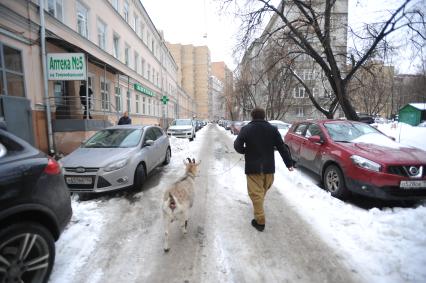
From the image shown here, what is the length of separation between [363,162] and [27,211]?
530 cm

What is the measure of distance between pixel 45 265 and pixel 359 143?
608cm

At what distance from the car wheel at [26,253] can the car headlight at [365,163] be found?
510cm

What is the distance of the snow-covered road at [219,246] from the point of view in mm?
2918

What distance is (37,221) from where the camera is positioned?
8.57 ft

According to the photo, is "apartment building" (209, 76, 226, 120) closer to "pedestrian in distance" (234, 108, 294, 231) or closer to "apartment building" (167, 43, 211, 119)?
"apartment building" (167, 43, 211, 119)

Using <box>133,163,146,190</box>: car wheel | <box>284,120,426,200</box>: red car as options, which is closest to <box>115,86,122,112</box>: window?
<box>133,163,146,190</box>: car wheel

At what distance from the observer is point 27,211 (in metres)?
2.41

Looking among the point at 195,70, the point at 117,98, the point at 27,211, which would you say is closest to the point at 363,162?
the point at 27,211

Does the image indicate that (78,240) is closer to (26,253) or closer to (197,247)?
(26,253)

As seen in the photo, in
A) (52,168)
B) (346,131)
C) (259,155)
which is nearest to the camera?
(52,168)

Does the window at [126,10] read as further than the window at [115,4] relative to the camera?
Yes

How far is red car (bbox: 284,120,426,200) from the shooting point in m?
4.61

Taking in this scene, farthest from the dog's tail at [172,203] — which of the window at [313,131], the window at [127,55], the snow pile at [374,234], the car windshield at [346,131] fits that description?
the window at [127,55]

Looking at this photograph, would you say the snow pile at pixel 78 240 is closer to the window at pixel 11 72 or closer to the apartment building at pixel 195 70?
the window at pixel 11 72
